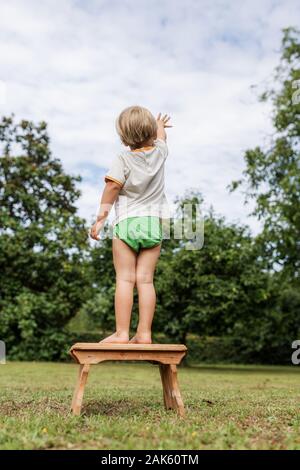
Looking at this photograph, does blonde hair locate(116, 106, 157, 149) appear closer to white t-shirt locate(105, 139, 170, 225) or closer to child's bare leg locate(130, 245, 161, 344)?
white t-shirt locate(105, 139, 170, 225)

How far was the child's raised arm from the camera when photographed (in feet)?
17.6

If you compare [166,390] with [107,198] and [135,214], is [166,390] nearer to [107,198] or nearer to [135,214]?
[135,214]

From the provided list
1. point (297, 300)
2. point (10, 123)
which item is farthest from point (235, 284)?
point (10, 123)

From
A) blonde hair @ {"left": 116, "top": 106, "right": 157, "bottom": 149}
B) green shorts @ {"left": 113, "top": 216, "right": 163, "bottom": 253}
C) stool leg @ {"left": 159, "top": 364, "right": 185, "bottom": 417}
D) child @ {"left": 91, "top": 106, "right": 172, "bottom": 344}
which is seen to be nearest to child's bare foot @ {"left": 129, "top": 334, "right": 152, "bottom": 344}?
child @ {"left": 91, "top": 106, "right": 172, "bottom": 344}

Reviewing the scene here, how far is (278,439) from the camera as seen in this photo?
144 inches

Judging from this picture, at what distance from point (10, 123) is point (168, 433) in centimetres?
2370

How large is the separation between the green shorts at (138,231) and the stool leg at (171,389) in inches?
42.5

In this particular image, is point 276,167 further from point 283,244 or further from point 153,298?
point 153,298

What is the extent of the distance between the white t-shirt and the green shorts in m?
0.05

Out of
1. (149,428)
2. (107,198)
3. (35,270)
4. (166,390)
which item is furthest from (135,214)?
(35,270)

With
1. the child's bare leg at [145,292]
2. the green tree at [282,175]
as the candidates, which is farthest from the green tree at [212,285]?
the child's bare leg at [145,292]

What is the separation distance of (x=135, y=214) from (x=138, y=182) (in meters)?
Answer: 0.29

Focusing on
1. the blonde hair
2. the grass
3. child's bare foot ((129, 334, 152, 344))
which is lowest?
the grass

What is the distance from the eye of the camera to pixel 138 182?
5.03 meters
